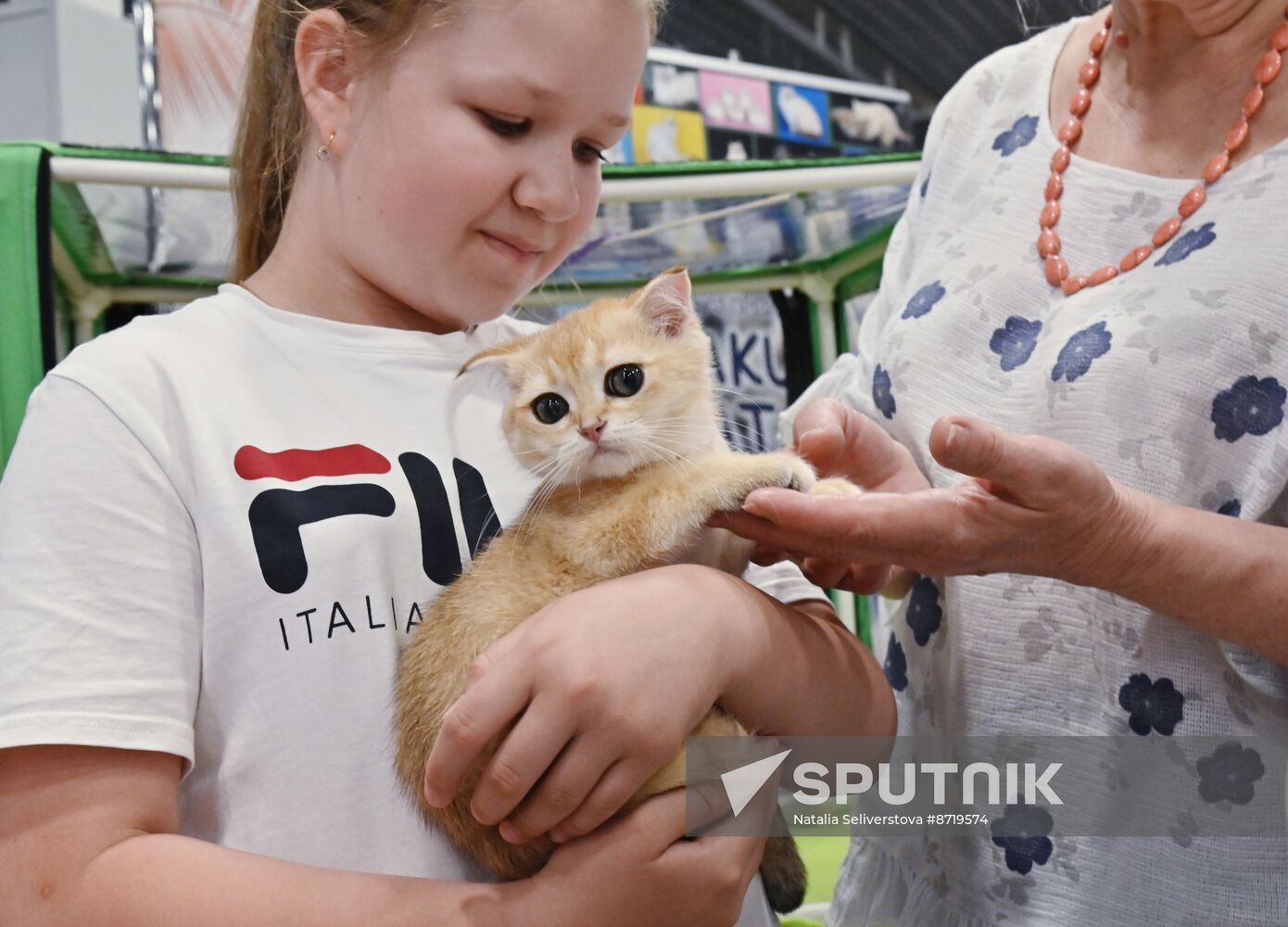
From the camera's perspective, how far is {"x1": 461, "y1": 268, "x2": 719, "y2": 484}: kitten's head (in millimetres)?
1003

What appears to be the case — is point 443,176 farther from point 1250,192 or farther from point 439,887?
point 1250,192

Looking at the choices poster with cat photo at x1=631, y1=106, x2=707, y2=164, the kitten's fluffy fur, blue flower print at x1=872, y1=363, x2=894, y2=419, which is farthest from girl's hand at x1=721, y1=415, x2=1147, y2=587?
poster with cat photo at x1=631, y1=106, x2=707, y2=164

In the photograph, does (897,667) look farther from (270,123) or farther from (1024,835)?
(270,123)

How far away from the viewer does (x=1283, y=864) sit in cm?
89

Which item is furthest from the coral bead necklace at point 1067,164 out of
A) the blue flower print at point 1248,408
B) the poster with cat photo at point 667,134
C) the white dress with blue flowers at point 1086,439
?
the poster with cat photo at point 667,134

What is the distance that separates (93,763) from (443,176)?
0.56m

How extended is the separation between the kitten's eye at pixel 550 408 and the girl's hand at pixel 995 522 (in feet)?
0.81

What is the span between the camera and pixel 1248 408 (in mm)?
899

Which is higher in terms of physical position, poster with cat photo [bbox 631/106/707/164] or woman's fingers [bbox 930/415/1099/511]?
poster with cat photo [bbox 631/106/707/164]

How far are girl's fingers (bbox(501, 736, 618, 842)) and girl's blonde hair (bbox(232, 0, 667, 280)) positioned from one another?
710 mm

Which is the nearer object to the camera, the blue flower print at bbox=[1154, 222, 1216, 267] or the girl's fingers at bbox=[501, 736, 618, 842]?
the girl's fingers at bbox=[501, 736, 618, 842]

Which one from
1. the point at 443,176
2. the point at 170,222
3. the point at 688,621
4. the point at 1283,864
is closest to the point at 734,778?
the point at 688,621

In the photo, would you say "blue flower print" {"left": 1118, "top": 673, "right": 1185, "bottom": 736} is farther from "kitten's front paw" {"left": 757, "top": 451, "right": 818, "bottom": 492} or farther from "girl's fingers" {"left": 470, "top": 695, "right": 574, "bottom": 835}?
"girl's fingers" {"left": 470, "top": 695, "right": 574, "bottom": 835}

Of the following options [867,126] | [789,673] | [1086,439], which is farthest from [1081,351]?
[867,126]
